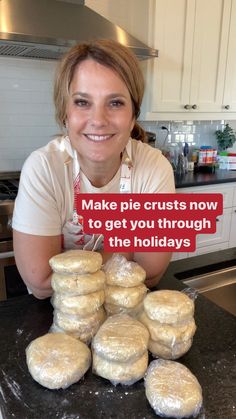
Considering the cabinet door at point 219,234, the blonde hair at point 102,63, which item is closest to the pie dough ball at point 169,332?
the blonde hair at point 102,63

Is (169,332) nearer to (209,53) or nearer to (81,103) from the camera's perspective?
(81,103)

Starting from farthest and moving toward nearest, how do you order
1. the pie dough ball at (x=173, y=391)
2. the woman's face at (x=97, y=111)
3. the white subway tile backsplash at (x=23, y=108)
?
the white subway tile backsplash at (x=23, y=108) → the woman's face at (x=97, y=111) → the pie dough ball at (x=173, y=391)

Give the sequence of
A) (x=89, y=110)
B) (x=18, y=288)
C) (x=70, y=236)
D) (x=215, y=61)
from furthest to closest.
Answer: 1. (x=215, y=61)
2. (x=18, y=288)
3. (x=70, y=236)
4. (x=89, y=110)

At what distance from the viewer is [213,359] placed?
60 cm

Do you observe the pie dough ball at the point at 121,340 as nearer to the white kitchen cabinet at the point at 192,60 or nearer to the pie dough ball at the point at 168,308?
the pie dough ball at the point at 168,308

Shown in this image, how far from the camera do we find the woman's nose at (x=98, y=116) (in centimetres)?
81

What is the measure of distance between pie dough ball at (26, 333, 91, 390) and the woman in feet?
0.74

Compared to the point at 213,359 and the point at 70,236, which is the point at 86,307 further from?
the point at 70,236

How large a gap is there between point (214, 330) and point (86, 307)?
0.91 ft

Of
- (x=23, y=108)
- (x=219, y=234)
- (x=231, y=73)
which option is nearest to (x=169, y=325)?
(x=23, y=108)

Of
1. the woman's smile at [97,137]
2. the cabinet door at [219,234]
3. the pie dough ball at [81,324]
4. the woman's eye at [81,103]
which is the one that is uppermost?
the woman's eye at [81,103]

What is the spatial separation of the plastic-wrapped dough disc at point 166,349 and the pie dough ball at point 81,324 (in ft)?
0.33

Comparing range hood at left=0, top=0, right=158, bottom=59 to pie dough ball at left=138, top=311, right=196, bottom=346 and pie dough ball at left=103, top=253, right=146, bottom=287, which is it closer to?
pie dough ball at left=103, top=253, right=146, bottom=287

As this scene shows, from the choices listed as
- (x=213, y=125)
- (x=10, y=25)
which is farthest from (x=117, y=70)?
(x=213, y=125)
